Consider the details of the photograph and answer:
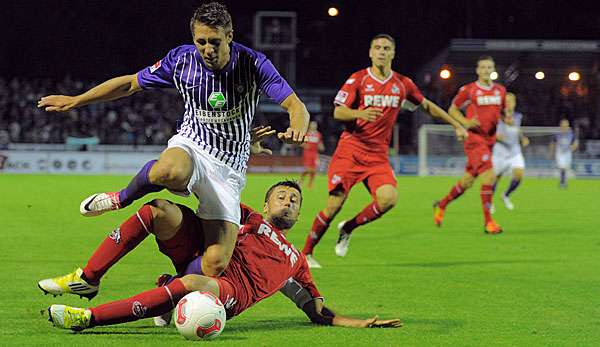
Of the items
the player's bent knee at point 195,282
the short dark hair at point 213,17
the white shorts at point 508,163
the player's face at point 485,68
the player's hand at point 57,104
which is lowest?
the white shorts at point 508,163

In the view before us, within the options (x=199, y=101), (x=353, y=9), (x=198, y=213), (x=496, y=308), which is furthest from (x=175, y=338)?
(x=353, y=9)

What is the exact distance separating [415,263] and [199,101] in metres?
4.96

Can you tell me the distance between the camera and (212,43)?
6125mm

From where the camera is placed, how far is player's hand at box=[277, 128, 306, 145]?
223 inches

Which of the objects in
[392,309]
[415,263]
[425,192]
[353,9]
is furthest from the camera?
[353,9]

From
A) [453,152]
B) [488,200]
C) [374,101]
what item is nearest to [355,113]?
[374,101]

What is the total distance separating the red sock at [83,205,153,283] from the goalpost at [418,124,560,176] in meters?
34.7

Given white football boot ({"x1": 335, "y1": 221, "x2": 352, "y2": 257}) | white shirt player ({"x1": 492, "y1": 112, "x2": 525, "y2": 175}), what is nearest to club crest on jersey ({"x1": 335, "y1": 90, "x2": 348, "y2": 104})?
white football boot ({"x1": 335, "y1": 221, "x2": 352, "y2": 257})

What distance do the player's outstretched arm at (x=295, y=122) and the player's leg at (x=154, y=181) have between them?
2.17 feet

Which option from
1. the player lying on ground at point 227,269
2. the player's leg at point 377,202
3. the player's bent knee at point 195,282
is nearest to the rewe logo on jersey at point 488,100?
the player's leg at point 377,202

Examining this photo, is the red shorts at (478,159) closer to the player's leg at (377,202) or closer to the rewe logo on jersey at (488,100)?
the rewe logo on jersey at (488,100)

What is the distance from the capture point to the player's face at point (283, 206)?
6.59 m

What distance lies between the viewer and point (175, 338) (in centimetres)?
594

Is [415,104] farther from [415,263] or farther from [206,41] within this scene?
[206,41]
